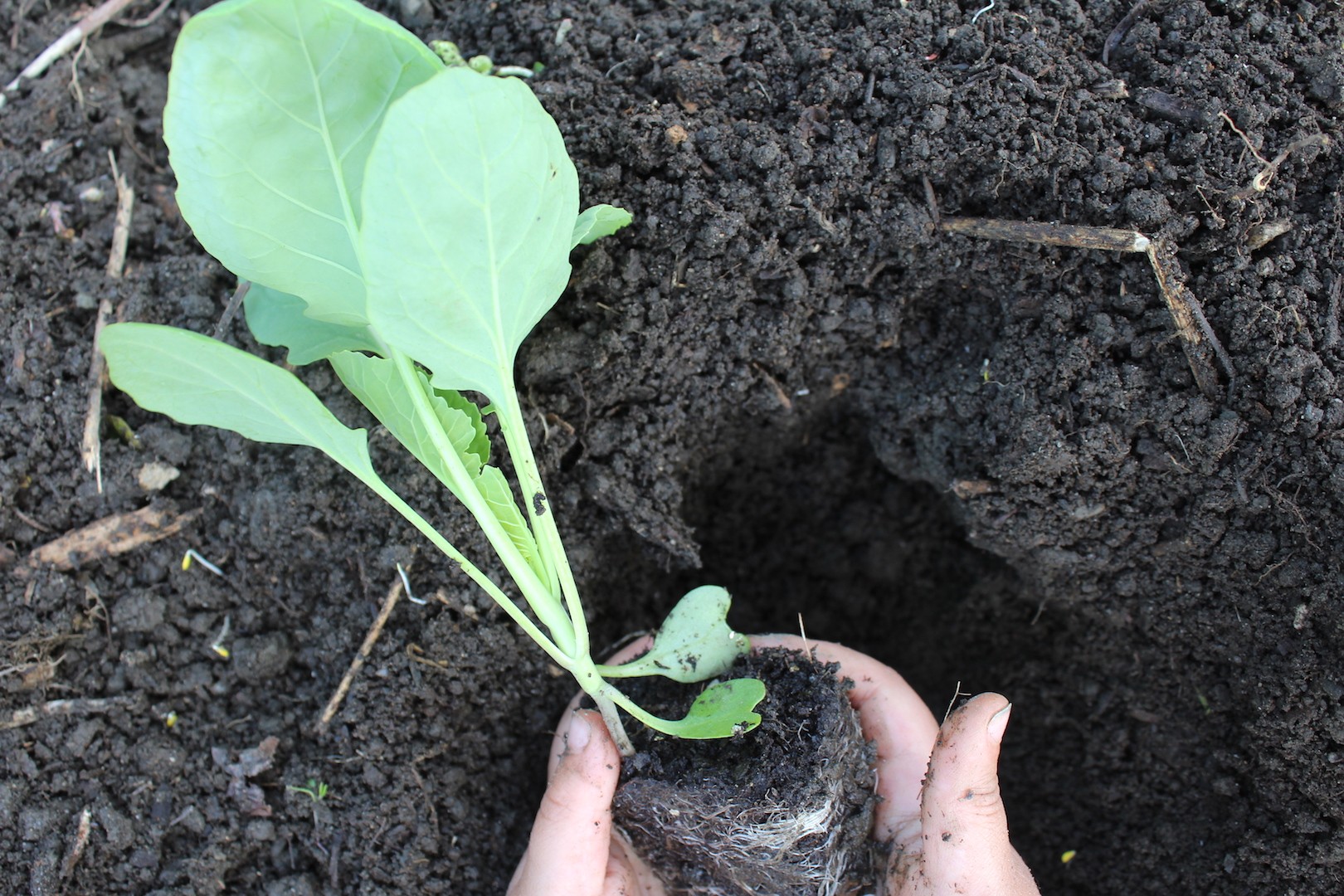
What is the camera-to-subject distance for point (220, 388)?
1.28 metres

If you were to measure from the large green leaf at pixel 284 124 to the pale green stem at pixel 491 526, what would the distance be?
0.15 metres

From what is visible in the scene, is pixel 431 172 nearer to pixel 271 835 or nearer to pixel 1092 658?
pixel 271 835

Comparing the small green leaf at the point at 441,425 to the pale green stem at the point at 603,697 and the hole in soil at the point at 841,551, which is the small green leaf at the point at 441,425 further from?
the hole in soil at the point at 841,551

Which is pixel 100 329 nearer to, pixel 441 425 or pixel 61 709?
pixel 61 709

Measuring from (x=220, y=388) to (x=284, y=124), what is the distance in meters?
0.39

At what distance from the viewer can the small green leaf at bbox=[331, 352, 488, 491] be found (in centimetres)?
130

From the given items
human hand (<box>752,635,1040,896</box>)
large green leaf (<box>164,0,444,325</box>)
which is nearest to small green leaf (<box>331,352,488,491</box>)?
large green leaf (<box>164,0,444,325</box>)

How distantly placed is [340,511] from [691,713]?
27.9 inches

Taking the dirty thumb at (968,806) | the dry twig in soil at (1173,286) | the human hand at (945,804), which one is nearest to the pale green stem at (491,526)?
the human hand at (945,804)

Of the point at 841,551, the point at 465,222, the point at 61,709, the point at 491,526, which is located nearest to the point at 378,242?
the point at 465,222

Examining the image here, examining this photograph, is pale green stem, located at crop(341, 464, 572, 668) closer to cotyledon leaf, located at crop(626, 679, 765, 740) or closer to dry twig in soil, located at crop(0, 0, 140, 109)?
cotyledon leaf, located at crop(626, 679, 765, 740)

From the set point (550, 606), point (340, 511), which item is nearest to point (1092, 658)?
point (550, 606)

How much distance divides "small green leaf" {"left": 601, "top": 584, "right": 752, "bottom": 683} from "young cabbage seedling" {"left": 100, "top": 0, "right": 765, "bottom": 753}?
0.25 ft

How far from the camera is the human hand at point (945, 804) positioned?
4.58ft
